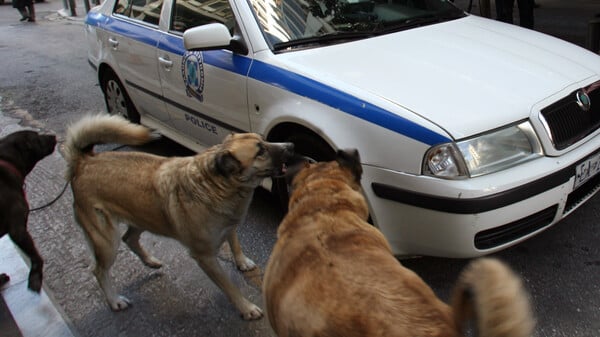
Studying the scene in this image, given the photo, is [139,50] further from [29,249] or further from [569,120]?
[569,120]

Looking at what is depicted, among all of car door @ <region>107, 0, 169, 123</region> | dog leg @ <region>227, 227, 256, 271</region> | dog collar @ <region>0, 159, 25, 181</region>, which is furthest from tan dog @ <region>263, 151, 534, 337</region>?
car door @ <region>107, 0, 169, 123</region>

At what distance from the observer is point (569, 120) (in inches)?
105

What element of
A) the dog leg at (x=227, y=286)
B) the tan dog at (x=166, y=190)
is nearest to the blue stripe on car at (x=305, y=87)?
the tan dog at (x=166, y=190)

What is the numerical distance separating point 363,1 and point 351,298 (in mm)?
2668

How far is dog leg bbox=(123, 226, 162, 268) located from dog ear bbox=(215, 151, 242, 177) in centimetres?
88

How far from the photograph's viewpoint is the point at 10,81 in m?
8.91

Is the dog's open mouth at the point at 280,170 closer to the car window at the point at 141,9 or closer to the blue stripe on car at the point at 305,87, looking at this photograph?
the blue stripe on car at the point at 305,87

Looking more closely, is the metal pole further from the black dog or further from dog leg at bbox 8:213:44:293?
dog leg at bbox 8:213:44:293

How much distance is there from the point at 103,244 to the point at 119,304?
1.25 ft

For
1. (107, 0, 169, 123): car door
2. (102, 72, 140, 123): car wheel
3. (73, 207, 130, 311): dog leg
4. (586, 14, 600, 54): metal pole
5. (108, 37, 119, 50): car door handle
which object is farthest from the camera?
(586, 14, 600, 54): metal pole

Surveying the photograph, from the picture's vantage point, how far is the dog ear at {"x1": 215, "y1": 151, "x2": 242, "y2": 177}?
259 centimetres

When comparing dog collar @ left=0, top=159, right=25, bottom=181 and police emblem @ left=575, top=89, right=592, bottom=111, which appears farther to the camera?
dog collar @ left=0, top=159, right=25, bottom=181

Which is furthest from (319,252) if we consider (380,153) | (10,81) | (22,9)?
(22,9)

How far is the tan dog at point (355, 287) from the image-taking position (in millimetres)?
1331
